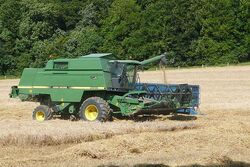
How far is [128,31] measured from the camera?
7169 centimetres

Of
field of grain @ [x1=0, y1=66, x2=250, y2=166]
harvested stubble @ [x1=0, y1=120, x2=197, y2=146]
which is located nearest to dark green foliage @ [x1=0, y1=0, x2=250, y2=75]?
field of grain @ [x1=0, y1=66, x2=250, y2=166]

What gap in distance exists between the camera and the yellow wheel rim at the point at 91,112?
60.0ft

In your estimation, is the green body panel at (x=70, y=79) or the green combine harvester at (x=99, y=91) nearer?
the green combine harvester at (x=99, y=91)

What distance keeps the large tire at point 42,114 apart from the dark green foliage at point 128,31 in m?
43.4

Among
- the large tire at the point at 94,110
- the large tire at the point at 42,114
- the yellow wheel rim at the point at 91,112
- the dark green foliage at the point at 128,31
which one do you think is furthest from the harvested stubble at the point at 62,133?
the dark green foliage at the point at 128,31

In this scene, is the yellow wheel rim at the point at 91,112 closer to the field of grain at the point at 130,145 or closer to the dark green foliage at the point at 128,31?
the field of grain at the point at 130,145

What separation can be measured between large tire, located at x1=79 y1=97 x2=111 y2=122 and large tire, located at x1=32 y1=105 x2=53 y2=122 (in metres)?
1.58

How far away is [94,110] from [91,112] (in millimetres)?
131

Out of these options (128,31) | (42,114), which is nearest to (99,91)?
(42,114)

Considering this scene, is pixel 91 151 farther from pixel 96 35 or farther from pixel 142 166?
pixel 96 35

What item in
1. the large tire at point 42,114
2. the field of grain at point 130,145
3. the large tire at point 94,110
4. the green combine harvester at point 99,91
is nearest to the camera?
the field of grain at point 130,145

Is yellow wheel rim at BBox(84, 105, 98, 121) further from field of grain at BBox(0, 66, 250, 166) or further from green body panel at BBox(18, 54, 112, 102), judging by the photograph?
field of grain at BBox(0, 66, 250, 166)

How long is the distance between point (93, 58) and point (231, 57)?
149ft

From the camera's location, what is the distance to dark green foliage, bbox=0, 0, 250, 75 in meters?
64.4
